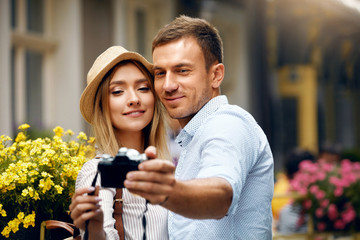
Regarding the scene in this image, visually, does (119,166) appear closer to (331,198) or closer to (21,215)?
(21,215)

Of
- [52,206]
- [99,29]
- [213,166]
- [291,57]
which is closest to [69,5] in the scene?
[99,29]

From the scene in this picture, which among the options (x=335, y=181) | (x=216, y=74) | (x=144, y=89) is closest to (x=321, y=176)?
(x=335, y=181)

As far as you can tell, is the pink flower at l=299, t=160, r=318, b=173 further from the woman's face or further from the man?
the man

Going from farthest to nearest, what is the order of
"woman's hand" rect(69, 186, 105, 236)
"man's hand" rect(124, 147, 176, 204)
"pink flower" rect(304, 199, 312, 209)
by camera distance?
"pink flower" rect(304, 199, 312, 209) < "woman's hand" rect(69, 186, 105, 236) < "man's hand" rect(124, 147, 176, 204)

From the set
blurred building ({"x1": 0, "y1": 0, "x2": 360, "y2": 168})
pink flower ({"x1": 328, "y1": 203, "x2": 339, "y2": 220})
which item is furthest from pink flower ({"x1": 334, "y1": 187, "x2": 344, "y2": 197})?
blurred building ({"x1": 0, "y1": 0, "x2": 360, "y2": 168})

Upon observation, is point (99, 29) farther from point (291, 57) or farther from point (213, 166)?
point (291, 57)

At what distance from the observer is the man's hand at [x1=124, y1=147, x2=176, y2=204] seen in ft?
4.23

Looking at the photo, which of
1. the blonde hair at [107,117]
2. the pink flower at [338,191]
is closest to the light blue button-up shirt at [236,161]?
the blonde hair at [107,117]

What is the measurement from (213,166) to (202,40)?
0.61m

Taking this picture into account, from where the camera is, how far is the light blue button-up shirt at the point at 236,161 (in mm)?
1670

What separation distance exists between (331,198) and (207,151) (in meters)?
3.77

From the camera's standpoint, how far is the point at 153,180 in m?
1.29

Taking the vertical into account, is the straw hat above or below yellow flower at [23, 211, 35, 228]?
above

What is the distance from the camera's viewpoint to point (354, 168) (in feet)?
17.8
